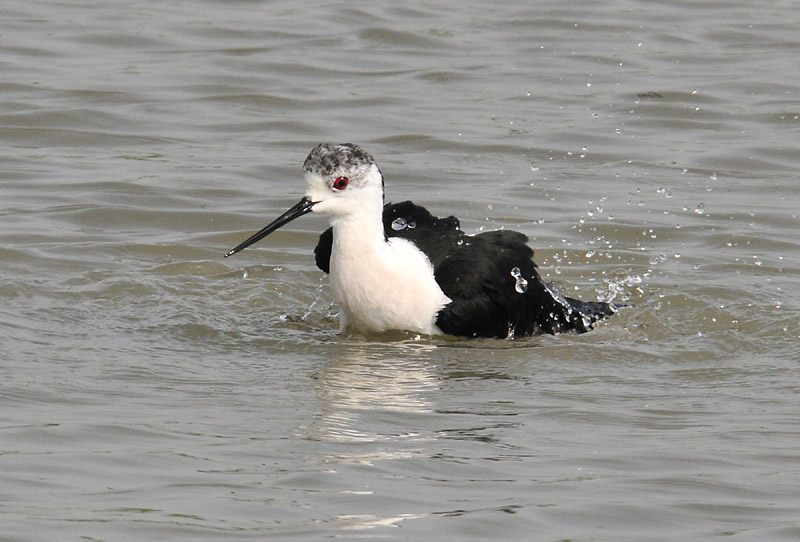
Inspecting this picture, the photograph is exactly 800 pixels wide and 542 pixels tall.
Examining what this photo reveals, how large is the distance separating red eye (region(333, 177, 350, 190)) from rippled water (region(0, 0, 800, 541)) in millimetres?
800

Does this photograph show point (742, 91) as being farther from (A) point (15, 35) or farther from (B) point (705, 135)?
(A) point (15, 35)

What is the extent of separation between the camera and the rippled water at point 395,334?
5.06m

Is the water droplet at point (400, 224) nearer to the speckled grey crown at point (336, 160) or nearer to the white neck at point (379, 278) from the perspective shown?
the white neck at point (379, 278)

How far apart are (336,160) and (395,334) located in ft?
3.02

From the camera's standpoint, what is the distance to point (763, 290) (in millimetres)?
8664

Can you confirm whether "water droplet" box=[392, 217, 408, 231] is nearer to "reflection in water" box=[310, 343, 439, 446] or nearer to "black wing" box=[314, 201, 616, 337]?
"black wing" box=[314, 201, 616, 337]

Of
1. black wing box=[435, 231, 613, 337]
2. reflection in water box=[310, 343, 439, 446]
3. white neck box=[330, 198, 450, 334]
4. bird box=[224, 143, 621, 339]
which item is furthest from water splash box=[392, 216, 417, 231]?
reflection in water box=[310, 343, 439, 446]

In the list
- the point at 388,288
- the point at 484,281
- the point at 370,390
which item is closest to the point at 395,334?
the point at 388,288

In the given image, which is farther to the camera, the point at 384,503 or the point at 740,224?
the point at 740,224

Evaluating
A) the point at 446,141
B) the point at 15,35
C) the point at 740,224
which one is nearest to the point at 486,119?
the point at 446,141

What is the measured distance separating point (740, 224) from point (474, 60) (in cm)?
436

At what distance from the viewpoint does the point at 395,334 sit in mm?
7539

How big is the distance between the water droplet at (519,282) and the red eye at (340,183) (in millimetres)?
974

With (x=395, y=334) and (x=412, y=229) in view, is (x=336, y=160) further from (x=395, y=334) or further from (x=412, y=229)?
(x=395, y=334)
